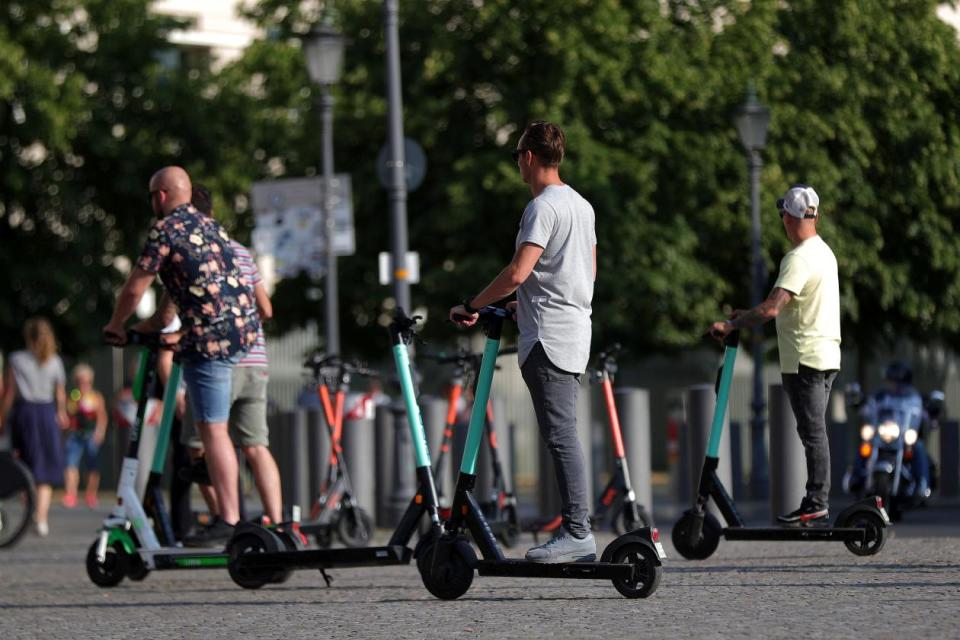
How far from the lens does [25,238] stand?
3247 cm

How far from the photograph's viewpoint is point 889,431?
16031 millimetres

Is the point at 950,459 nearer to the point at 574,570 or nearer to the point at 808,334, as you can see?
the point at 808,334

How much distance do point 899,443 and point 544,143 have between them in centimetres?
867

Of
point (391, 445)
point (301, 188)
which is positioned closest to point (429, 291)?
point (301, 188)

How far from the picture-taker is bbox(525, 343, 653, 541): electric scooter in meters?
12.0

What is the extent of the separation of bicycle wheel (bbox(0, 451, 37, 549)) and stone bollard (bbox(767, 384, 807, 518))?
5252 millimetres

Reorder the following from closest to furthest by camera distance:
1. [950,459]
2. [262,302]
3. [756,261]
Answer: [262,302], [950,459], [756,261]

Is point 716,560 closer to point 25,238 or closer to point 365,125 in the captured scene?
point 365,125

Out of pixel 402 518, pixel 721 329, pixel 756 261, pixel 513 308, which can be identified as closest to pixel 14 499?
pixel 402 518

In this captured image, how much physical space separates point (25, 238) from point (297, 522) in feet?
76.9

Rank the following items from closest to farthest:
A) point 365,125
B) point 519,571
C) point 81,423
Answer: point 519,571, point 81,423, point 365,125

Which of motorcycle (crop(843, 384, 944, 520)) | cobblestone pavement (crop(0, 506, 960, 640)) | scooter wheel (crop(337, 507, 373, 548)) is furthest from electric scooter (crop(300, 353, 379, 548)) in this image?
motorcycle (crop(843, 384, 944, 520))

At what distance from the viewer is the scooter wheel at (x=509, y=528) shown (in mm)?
12703

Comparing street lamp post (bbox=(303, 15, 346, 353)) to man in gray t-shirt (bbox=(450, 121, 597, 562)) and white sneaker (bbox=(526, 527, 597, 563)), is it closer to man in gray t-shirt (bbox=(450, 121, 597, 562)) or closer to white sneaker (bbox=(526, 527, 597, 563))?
man in gray t-shirt (bbox=(450, 121, 597, 562))
